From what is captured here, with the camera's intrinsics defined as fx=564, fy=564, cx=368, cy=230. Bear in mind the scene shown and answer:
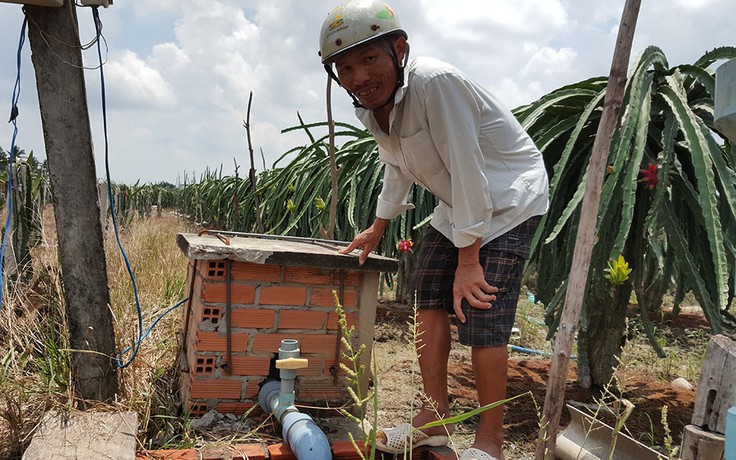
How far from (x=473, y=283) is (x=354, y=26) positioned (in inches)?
38.8

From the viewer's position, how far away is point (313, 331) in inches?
104

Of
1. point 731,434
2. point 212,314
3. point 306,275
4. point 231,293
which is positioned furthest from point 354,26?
point 731,434

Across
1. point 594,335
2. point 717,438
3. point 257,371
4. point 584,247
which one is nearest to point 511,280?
point 584,247

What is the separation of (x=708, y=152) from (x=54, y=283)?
368 cm

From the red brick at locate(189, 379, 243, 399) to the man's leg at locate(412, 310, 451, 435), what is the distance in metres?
0.82

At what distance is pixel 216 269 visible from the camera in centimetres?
244

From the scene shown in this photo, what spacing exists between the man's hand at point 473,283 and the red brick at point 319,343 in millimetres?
851

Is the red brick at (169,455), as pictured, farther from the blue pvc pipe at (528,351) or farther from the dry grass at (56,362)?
the blue pvc pipe at (528,351)

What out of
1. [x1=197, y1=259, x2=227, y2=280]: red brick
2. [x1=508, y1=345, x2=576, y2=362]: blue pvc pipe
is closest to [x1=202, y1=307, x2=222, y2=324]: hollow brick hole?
[x1=197, y1=259, x2=227, y2=280]: red brick

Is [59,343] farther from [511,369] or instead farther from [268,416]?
[511,369]

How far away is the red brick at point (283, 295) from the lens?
2.53 m

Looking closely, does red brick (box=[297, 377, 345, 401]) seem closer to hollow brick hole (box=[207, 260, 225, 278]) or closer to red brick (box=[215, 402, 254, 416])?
red brick (box=[215, 402, 254, 416])

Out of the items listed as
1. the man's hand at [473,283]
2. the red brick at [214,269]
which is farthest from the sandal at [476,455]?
the red brick at [214,269]

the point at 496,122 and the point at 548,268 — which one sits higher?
the point at 496,122
